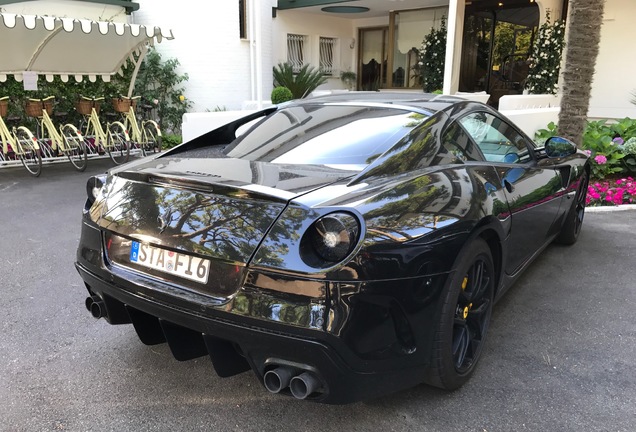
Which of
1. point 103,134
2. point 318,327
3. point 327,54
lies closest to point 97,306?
Answer: point 318,327

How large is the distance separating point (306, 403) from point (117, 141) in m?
8.41

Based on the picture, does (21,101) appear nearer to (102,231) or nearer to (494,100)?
(102,231)

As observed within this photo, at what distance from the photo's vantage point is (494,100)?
47.1 ft

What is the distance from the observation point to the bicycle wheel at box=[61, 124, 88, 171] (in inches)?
354

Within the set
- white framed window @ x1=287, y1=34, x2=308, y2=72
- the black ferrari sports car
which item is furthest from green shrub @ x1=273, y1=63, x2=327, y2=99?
the black ferrari sports car

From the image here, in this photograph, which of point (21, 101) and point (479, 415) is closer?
point (479, 415)

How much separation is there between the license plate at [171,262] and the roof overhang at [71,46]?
695 centimetres

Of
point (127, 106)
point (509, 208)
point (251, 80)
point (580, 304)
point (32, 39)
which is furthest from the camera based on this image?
point (251, 80)

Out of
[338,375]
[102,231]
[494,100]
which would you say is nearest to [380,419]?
[338,375]

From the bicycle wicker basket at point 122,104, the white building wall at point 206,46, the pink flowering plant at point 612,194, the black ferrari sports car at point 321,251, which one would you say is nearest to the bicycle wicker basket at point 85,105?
the bicycle wicker basket at point 122,104

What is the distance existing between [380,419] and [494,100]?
44.6 feet

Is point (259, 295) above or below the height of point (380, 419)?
above

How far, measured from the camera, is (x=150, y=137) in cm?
1010

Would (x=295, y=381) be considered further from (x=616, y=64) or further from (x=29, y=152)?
(x=616, y=64)
